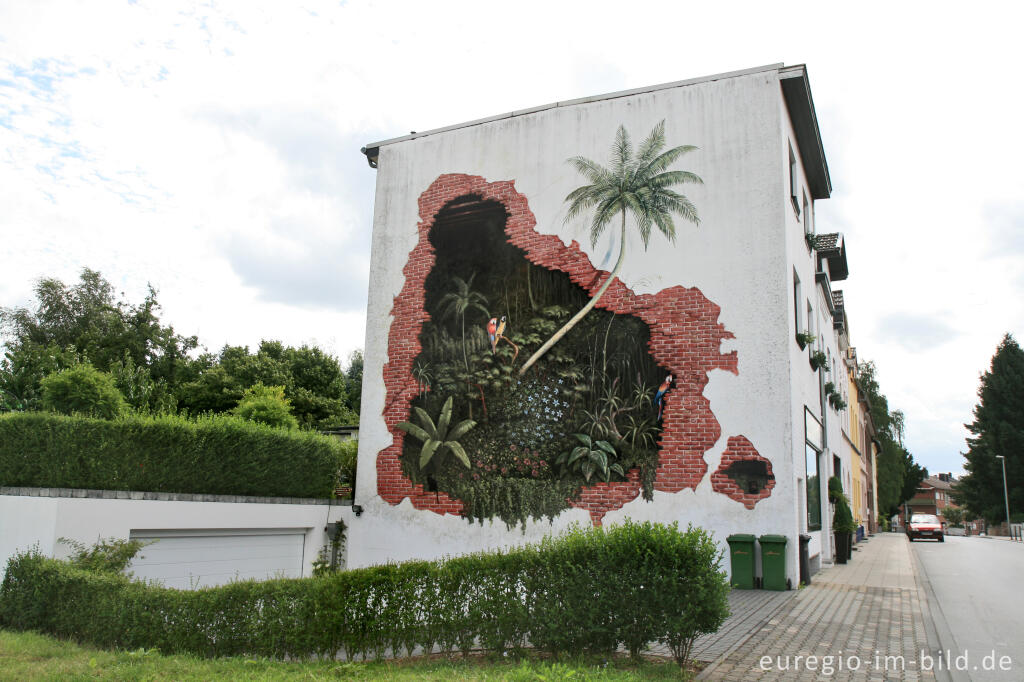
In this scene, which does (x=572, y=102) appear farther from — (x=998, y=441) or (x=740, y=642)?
(x=998, y=441)

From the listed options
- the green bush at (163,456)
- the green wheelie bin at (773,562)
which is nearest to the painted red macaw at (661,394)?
the green wheelie bin at (773,562)

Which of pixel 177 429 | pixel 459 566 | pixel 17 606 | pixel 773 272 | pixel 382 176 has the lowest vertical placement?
pixel 17 606

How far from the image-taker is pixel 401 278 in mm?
17391

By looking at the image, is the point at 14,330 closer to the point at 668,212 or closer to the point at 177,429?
the point at 177,429

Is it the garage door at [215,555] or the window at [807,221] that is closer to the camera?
the garage door at [215,555]

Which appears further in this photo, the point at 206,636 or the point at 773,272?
the point at 773,272

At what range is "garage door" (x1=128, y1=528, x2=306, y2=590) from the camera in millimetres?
12125

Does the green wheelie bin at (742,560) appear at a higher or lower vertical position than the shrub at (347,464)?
lower

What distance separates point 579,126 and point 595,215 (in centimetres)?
233

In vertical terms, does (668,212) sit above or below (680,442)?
above

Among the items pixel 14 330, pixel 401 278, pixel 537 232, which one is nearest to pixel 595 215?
pixel 537 232

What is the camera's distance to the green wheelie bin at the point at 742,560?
41.4 ft

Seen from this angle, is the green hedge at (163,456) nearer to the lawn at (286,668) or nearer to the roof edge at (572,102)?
the lawn at (286,668)

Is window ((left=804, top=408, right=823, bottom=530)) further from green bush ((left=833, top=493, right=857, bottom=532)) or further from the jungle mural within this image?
the jungle mural
